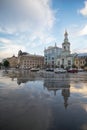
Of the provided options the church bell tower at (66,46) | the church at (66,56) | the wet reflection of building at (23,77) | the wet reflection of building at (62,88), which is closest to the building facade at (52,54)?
the church at (66,56)

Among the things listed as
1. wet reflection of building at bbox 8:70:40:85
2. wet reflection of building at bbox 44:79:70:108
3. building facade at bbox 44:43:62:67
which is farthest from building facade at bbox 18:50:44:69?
wet reflection of building at bbox 44:79:70:108

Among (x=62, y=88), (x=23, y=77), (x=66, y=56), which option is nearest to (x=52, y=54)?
(x=66, y=56)

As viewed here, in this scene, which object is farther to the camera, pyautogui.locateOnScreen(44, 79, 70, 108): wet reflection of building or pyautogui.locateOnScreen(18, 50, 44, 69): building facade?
pyautogui.locateOnScreen(18, 50, 44, 69): building facade

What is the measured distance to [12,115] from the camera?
6195 millimetres

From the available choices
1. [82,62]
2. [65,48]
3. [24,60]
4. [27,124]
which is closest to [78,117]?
[27,124]

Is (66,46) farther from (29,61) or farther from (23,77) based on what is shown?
(23,77)

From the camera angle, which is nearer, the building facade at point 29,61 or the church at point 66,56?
the church at point 66,56

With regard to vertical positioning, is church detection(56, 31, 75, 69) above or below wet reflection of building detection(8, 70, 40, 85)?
above

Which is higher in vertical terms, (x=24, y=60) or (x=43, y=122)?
(x=24, y=60)

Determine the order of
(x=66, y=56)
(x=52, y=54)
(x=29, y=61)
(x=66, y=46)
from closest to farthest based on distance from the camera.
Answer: (x=66, y=46) → (x=66, y=56) → (x=52, y=54) → (x=29, y=61)

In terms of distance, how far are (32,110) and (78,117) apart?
1952 mm

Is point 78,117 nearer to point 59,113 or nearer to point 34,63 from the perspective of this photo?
point 59,113

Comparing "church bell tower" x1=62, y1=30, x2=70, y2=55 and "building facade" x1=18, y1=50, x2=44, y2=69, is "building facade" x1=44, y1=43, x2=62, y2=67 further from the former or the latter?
"church bell tower" x1=62, y1=30, x2=70, y2=55

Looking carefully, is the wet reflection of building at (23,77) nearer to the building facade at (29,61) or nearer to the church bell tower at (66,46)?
the church bell tower at (66,46)
